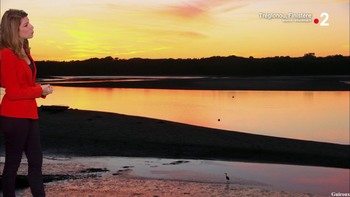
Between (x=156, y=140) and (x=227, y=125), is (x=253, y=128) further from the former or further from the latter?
(x=156, y=140)

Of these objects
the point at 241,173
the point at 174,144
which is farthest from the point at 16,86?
the point at 174,144

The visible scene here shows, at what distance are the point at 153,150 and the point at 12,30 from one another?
10794mm

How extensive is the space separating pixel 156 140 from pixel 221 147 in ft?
8.67

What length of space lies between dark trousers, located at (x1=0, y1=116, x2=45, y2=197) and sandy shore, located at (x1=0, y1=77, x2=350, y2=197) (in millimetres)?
2018

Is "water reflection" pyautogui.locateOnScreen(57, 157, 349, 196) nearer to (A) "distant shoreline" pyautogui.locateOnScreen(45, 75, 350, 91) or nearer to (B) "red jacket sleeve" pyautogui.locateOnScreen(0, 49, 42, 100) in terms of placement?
(B) "red jacket sleeve" pyautogui.locateOnScreen(0, 49, 42, 100)

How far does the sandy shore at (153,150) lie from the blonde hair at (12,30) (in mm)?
3029

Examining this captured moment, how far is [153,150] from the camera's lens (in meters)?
14.8

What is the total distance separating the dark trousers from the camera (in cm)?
438

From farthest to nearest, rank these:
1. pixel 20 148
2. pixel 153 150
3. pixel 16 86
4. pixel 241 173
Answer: pixel 153 150
pixel 241 173
pixel 20 148
pixel 16 86

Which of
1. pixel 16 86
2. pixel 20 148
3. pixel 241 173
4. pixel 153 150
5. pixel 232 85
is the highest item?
pixel 232 85

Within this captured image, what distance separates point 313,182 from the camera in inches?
414

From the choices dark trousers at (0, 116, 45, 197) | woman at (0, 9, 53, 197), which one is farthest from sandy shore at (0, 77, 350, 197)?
woman at (0, 9, 53, 197)

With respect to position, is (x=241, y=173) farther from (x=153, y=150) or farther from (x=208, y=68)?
(x=208, y=68)

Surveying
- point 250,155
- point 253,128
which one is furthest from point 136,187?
point 253,128
